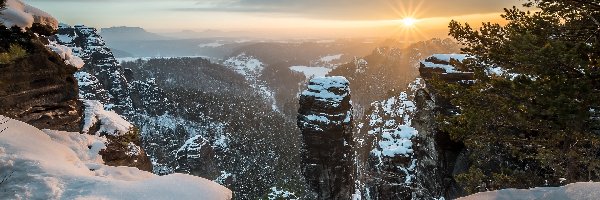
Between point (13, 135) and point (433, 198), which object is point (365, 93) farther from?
point (13, 135)

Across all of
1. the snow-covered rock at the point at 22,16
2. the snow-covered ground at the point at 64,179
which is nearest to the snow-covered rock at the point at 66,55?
the snow-covered rock at the point at 22,16

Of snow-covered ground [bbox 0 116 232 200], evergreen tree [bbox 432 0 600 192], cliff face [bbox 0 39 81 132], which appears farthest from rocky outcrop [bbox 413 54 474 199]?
cliff face [bbox 0 39 81 132]

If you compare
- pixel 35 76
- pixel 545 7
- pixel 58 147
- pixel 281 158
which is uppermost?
pixel 545 7

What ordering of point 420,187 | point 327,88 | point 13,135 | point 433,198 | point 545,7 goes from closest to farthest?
point 13,135 → point 545,7 → point 433,198 → point 420,187 → point 327,88

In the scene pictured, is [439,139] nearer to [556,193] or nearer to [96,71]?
[556,193]

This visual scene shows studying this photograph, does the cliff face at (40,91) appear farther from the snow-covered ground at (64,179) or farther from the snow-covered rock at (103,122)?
the snow-covered ground at (64,179)

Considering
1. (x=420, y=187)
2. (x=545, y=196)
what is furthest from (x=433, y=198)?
(x=545, y=196)
